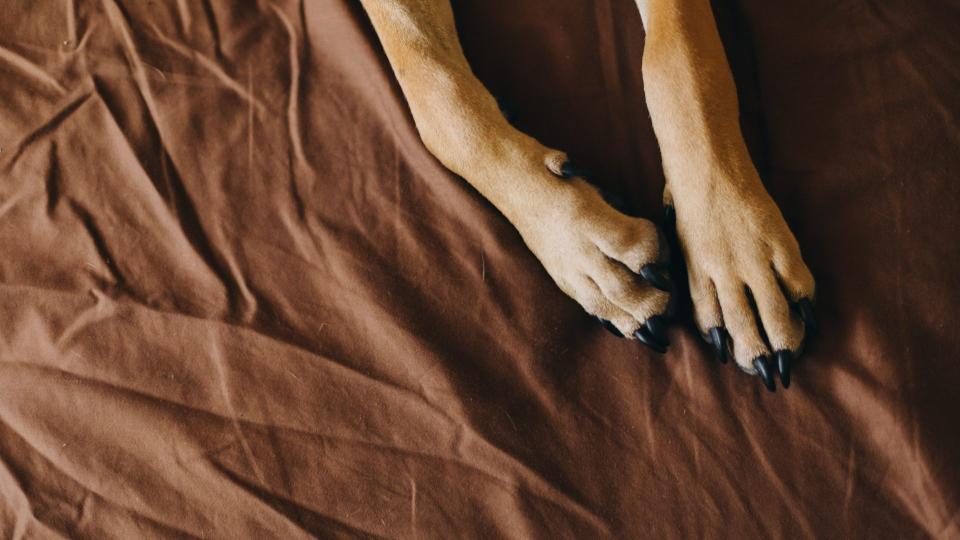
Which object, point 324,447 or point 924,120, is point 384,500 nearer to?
point 324,447

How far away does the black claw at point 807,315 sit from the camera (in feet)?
3.03

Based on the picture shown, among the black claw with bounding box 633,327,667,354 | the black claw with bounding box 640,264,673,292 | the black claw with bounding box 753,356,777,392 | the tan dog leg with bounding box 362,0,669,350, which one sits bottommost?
the black claw with bounding box 753,356,777,392

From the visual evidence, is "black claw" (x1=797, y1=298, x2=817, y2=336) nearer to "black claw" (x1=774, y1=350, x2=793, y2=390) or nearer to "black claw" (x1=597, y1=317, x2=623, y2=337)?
"black claw" (x1=774, y1=350, x2=793, y2=390)

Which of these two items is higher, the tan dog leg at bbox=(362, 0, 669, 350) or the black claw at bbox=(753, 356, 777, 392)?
the tan dog leg at bbox=(362, 0, 669, 350)

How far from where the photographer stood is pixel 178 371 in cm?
107

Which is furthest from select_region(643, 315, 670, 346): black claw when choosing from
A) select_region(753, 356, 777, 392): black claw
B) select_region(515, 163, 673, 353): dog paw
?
select_region(753, 356, 777, 392): black claw

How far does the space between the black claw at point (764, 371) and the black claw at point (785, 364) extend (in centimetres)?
1

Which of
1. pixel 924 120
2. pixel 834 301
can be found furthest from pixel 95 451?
pixel 924 120

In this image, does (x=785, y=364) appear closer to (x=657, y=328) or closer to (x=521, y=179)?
(x=657, y=328)

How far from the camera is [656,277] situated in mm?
961

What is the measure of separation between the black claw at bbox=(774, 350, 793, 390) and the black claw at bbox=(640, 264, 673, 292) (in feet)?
0.49

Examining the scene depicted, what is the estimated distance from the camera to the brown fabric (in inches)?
36.9

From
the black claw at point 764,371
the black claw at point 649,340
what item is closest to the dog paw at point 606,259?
the black claw at point 649,340

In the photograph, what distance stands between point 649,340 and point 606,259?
0.11 m
